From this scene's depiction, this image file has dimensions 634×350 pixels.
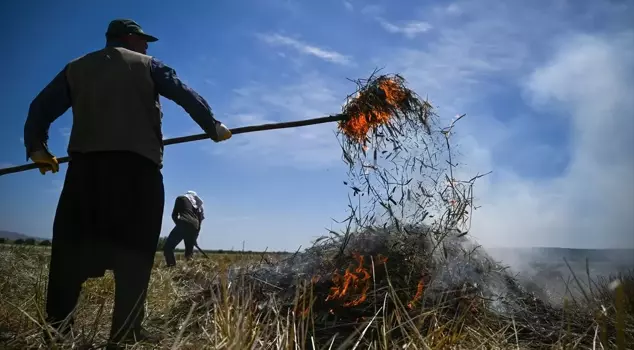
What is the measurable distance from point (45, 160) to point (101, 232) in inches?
34.8

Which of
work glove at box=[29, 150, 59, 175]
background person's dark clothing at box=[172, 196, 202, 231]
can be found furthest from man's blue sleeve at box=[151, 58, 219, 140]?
background person's dark clothing at box=[172, 196, 202, 231]

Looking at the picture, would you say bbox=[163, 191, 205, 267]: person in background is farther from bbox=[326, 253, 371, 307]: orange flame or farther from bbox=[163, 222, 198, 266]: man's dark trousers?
bbox=[326, 253, 371, 307]: orange flame

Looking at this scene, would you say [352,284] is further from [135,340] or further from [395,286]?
[135,340]

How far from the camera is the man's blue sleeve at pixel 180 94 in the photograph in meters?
3.45

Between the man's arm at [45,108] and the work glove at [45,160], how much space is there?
4 centimetres

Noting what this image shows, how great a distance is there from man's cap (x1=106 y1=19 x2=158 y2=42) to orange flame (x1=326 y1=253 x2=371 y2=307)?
237 cm

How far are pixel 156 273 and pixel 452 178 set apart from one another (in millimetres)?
3773

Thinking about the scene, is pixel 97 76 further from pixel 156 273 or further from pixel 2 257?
pixel 2 257

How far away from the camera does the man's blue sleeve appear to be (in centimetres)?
345

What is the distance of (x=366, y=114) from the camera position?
4957mm

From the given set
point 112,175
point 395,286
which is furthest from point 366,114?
point 112,175

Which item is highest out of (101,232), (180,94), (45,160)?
(180,94)

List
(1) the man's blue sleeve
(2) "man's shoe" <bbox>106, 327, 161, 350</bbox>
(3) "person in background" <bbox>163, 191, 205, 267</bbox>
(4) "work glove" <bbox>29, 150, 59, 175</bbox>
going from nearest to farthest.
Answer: (2) "man's shoe" <bbox>106, 327, 161, 350</bbox>
(1) the man's blue sleeve
(4) "work glove" <bbox>29, 150, 59, 175</bbox>
(3) "person in background" <bbox>163, 191, 205, 267</bbox>

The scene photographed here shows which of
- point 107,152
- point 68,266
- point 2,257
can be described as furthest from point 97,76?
point 2,257
